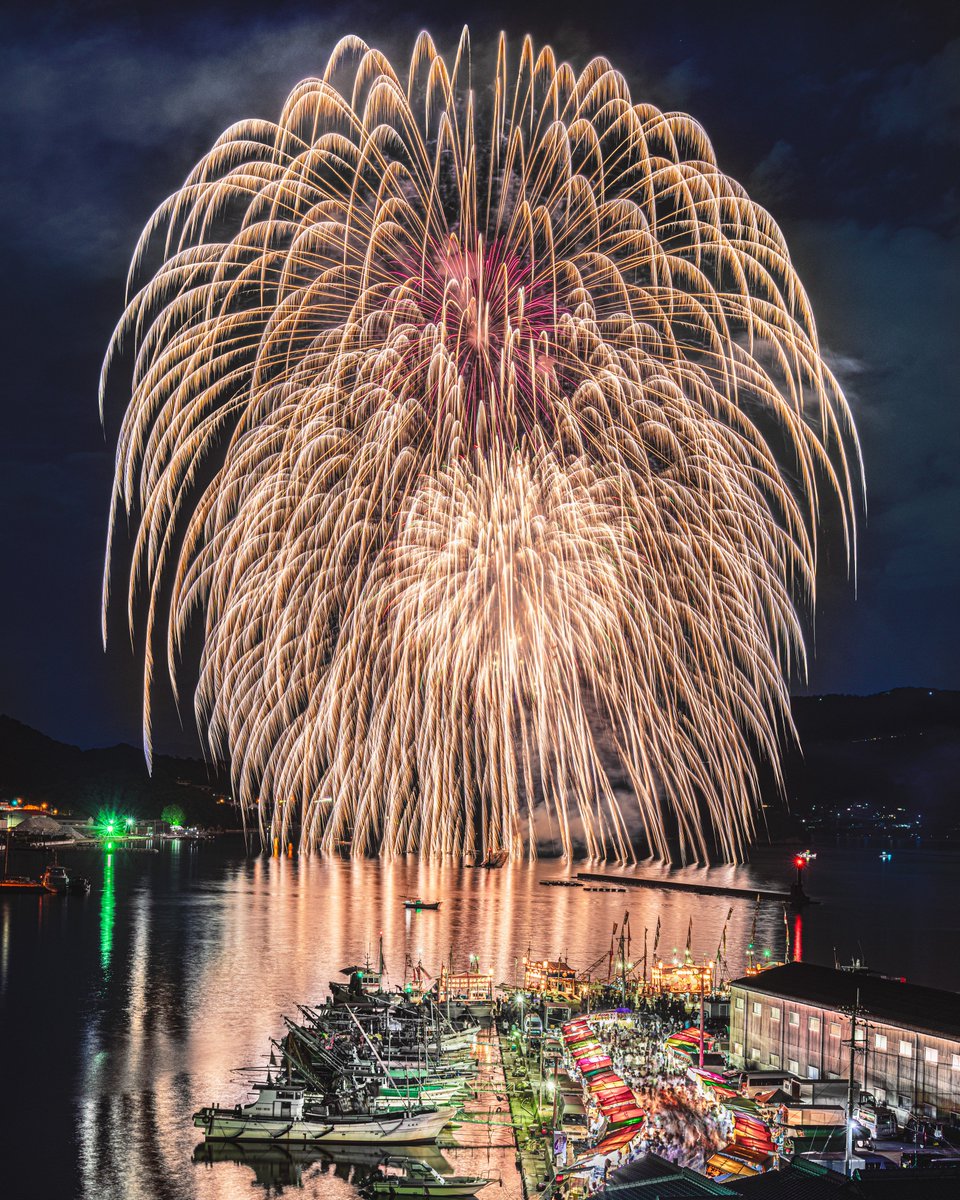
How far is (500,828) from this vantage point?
162125mm

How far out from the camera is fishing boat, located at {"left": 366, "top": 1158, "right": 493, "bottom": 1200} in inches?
1196

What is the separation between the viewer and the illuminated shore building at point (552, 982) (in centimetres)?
5416

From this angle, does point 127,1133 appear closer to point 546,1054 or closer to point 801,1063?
point 546,1054

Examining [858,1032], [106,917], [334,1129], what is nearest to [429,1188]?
[334,1129]

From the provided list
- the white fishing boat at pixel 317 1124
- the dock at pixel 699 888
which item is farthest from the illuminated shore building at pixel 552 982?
the dock at pixel 699 888

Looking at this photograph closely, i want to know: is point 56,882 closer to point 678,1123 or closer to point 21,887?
point 21,887

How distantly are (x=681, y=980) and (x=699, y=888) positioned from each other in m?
→ 70.5

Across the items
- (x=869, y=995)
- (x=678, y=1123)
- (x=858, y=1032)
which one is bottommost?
(x=678, y=1123)

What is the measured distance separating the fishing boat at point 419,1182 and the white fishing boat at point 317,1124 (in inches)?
92.3

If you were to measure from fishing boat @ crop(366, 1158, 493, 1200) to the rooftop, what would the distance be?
11.5 meters

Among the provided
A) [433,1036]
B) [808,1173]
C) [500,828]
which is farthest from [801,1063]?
[500,828]

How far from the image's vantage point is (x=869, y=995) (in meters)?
35.8

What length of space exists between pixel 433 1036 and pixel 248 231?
28403 millimetres

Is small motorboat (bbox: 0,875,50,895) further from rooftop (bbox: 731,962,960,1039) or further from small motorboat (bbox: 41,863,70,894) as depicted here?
rooftop (bbox: 731,962,960,1039)
